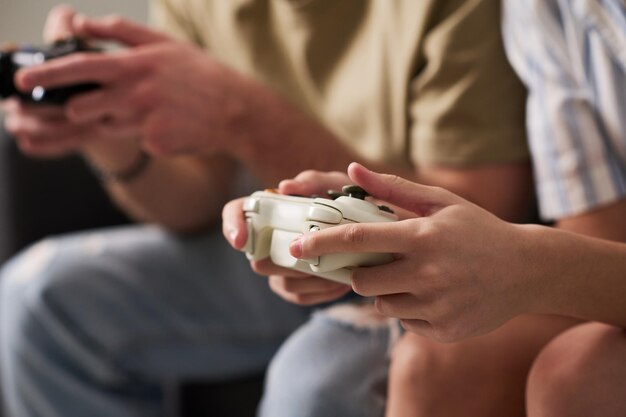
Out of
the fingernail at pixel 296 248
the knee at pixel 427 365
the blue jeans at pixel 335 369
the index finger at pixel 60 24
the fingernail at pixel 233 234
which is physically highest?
the index finger at pixel 60 24

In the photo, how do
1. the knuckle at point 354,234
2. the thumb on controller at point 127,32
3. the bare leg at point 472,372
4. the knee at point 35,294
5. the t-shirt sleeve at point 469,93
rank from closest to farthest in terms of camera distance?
the knuckle at point 354,234, the bare leg at point 472,372, the t-shirt sleeve at point 469,93, the thumb on controller at point 127,32, the knee at point 35,294

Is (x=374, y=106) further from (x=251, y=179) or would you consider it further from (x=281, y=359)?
(x=281, y=359)

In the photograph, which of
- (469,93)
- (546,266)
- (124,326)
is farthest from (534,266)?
(124,326)

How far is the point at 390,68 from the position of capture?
0.72m

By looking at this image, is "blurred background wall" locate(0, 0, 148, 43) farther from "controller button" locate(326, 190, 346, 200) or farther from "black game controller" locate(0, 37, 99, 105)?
"controller button" locate(326, 190, 346, 200)

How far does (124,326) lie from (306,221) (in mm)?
506

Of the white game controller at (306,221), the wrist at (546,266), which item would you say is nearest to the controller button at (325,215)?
the white game controller at (306,221)

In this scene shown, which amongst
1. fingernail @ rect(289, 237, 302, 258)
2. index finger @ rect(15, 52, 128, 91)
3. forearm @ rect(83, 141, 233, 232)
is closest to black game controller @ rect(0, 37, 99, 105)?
index finger @ rect(15, 52, 128, 91)

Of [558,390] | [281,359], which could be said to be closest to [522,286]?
[558,390]

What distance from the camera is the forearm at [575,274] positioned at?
44 cm

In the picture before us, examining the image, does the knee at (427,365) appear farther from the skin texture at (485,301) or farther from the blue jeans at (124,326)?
the blue jeans at (124,326)

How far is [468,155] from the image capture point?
0.69 m

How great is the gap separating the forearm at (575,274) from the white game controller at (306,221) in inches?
3.2

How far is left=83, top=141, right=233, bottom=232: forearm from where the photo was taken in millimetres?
905
